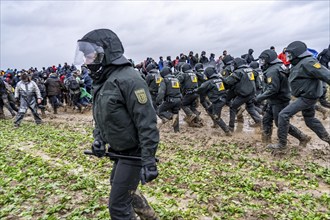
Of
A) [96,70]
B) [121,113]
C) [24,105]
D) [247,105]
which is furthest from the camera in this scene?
[24,105]

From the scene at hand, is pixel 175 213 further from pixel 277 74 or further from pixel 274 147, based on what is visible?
pixel 277 74

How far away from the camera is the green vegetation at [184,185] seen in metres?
5.04

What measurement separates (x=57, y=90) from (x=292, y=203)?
49.9ft

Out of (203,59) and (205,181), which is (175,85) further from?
(203,59)

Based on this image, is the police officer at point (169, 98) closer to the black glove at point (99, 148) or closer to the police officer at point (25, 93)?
the police officer at point (25, 93)

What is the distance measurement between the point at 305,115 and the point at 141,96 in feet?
20.2

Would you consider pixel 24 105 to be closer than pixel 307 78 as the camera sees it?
No

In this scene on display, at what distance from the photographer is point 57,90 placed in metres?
18.0

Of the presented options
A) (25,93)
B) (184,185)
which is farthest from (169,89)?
(25,93)

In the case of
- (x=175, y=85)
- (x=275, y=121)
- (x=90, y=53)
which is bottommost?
(x=275, y=121)

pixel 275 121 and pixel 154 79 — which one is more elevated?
pixel 154 79

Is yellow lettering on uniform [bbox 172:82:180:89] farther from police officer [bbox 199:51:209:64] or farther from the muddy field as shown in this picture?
police officer [bbox 199:51:209:64]

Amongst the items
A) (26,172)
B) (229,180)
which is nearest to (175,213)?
(229,180)

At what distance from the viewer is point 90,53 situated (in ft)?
11.5
